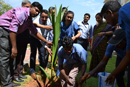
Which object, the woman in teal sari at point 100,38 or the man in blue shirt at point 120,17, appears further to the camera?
the woman in teal sari at point 100,38

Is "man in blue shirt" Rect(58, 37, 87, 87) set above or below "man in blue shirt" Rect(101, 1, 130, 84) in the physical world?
below

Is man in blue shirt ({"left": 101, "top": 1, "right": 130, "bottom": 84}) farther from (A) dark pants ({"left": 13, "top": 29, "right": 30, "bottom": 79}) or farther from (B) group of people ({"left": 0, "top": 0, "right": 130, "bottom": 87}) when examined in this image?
(A) dark pants ({"left": 13, "top": 29, "right": 30, "bottom": 79})

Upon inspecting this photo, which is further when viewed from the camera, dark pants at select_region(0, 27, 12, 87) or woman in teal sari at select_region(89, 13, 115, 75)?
woman in teal sari at select_region(89, 13, 115, 75)

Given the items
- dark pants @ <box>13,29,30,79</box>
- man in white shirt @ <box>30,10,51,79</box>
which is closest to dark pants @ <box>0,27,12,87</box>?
dark pants @ <box>13,29,30,79</box>

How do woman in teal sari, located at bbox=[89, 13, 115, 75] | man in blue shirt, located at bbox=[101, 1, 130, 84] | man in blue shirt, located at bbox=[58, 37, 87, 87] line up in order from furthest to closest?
woman in teal sari, located at bbox=[89, 13, 115, 75], man in blue shirt, located at bbox=[58, 37, 87, 87], man in blue shirt, located at bbox=[101, 1, 130, 84]

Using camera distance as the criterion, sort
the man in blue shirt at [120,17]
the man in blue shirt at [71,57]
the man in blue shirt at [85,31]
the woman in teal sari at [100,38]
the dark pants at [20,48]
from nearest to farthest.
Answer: the man in blue shirt at [120,17] < the man in blue shirt at [71,57] < the dark pants at [20,48] < the woman in teal sari at [100,38] < the man in blue shirt at [85,31]

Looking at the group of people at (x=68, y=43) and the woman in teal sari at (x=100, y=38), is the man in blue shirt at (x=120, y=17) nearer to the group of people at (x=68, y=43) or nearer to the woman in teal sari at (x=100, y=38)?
the group of people at (x=68, y=43)

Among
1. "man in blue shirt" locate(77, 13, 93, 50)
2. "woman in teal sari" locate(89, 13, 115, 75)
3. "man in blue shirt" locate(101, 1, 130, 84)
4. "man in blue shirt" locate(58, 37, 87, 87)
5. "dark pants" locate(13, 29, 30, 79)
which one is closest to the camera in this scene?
"man in blue shirt" locate(101, 1, 130, 84)

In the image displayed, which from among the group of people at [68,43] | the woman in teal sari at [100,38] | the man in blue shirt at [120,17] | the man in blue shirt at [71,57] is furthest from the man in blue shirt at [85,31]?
the man in blue shirt at [120,17]

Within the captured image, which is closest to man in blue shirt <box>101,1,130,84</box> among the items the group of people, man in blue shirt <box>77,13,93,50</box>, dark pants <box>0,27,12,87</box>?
the group of people

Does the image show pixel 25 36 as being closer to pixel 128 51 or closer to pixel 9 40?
pixel 9 40

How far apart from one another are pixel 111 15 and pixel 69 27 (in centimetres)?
132

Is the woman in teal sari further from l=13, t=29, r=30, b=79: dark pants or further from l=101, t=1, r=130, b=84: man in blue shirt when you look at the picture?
l=13, t=29, r=30, b=79: dark pants

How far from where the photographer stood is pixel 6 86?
1819mm
